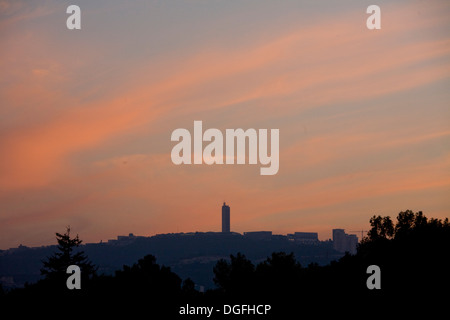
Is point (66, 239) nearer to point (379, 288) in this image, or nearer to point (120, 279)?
point (120, 279)

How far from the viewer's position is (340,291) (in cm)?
8325

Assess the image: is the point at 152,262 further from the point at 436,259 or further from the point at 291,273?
the point at 436,259

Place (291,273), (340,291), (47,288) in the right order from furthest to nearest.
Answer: (291,273) < (47,288) < (340,291)

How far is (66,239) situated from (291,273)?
4774cm

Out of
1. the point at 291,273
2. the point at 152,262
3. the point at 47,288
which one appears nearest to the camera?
the point at 47,288

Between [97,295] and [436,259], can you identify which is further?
[97,295]
